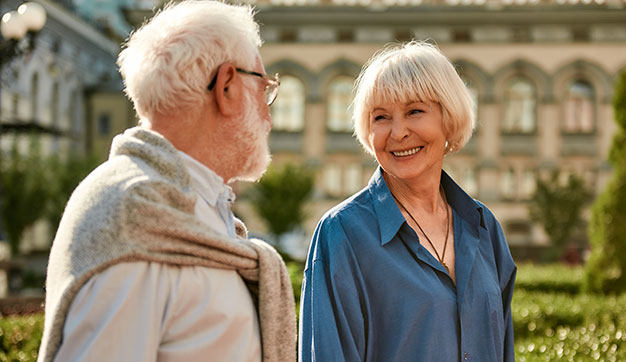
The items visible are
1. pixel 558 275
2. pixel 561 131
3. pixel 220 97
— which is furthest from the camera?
pixel 561 131

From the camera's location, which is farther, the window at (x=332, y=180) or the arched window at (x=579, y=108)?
the window at (x=332, y=180)

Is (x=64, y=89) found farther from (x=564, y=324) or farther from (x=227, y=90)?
(x=227, y=90)

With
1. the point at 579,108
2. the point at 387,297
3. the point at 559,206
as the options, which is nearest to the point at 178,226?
the point at 387,297

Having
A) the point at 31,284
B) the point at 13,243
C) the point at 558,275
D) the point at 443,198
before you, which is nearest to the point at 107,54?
the point at 13,243

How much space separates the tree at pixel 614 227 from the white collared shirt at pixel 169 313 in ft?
28.2

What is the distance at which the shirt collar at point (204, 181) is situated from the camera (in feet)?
5.95

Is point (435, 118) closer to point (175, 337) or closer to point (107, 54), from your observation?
point (175, 337)

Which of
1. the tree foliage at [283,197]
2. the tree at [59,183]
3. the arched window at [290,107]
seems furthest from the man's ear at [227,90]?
the arched window at [290,107]

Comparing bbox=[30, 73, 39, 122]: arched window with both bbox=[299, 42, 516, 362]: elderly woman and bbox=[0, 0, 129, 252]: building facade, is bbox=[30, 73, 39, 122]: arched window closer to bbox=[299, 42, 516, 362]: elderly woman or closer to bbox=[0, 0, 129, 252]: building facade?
bbox=[0, 0, 129, 252]: building facade

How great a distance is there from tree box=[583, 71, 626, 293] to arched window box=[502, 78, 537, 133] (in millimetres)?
25602

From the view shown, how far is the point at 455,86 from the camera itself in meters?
2.62

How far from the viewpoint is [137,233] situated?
1.63m

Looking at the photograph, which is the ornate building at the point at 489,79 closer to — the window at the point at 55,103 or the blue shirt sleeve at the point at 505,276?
the window at the point at 55,103

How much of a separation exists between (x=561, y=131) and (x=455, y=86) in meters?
33.8
